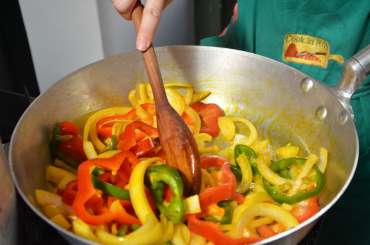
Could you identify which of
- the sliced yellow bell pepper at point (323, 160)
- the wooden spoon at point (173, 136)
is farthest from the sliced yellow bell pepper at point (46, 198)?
the sliced yellow bell pepper at point (323, 160)

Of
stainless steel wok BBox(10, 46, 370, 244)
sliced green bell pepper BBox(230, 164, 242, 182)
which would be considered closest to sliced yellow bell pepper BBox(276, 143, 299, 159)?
stainless steel wok BBox(10, 46, 370, 244)

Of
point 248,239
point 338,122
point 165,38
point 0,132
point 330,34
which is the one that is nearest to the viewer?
point 248,239

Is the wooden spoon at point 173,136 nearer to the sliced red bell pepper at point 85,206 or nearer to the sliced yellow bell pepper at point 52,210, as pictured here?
the sliced red bell pepper at point 85,206

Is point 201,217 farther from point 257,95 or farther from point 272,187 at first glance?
point 257,95

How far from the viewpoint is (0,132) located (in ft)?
4.55

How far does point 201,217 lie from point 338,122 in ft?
1.21

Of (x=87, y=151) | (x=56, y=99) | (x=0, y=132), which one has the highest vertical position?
(x=56, y=99)

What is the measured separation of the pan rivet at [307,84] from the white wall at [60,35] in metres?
0.78

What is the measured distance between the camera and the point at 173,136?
0.97 m

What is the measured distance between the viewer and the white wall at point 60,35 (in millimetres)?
1488

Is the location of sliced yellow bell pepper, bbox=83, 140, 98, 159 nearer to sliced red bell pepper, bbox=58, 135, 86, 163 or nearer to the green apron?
sliced red bell pepper, bbox=58, 135, 86, 163

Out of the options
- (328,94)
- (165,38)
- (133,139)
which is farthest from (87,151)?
(165,38)

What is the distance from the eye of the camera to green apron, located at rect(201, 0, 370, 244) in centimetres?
111

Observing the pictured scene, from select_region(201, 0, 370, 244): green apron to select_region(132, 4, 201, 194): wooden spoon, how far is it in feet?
1.32
